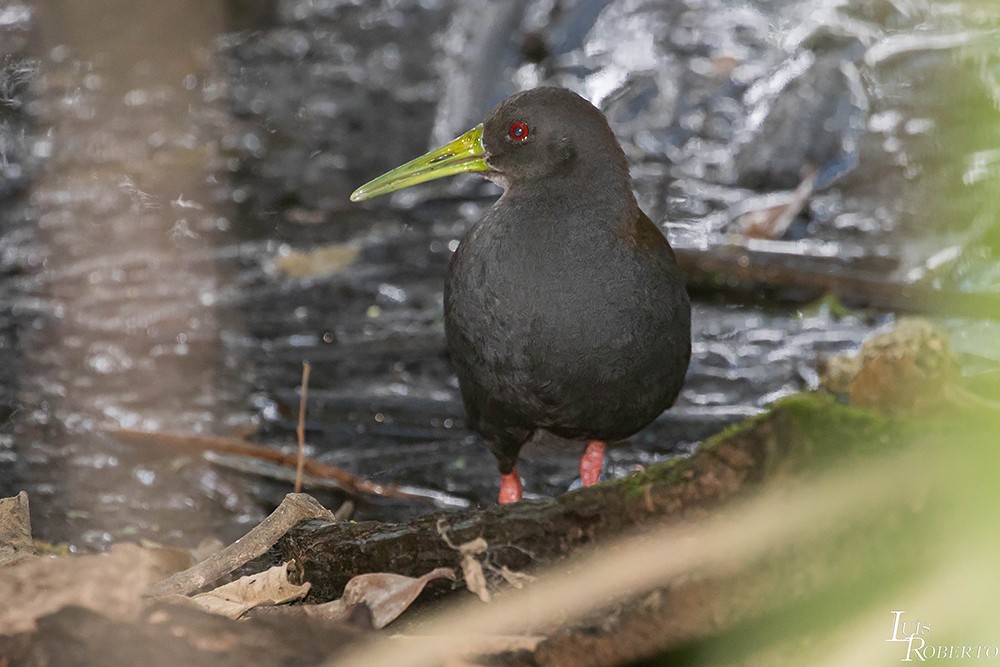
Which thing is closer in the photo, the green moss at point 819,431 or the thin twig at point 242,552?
the green moss at point 819,431

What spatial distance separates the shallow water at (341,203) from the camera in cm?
536

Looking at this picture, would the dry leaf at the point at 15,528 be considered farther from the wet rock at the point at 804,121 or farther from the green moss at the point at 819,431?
the wet rock at the point at 804,121

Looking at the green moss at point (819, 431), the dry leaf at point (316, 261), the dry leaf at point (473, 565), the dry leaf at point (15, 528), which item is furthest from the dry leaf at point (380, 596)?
the dry leaf at point (316, 261)

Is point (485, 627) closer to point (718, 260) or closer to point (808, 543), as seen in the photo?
point (808, 543)

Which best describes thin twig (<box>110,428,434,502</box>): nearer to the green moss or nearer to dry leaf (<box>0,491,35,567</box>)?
dry leaf (<box>0,491,35,567</box>)

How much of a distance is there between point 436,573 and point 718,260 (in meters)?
4.06

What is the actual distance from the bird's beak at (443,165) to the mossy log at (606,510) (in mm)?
1716

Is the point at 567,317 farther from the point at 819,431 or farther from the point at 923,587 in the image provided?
the point at 923,587

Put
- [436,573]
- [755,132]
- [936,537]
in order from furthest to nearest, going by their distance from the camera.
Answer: [755,132] → [436,573] → [936,537]

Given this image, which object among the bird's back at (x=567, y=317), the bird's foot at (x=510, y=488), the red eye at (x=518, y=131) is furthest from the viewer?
the bird's foot at (x=510, y=488)

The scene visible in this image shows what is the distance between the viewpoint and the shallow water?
17.6 feet

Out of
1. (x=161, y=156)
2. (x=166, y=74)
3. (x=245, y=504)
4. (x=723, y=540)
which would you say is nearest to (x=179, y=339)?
(x=245, y=504)

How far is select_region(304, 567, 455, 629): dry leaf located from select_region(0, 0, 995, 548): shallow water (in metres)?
1.94

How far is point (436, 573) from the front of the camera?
2.80 meters
